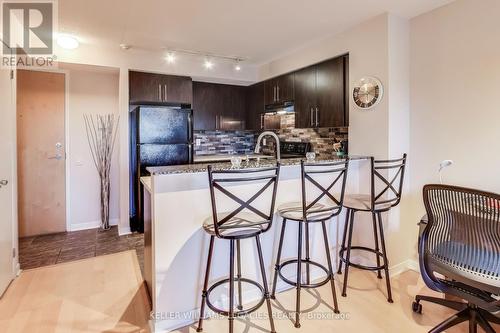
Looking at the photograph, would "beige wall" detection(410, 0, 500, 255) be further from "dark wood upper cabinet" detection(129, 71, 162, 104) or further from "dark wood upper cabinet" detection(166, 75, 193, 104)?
"dark wood upper cabinet" detection(129, 71, 162, 104)

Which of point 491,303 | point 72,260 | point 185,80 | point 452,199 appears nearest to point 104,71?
point 185,80

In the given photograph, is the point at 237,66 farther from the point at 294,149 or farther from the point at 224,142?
the point at 294,149

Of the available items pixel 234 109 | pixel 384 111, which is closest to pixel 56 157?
pixel 234 109

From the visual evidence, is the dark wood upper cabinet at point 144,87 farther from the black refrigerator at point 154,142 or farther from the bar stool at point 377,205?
the bar stool at point 377,205

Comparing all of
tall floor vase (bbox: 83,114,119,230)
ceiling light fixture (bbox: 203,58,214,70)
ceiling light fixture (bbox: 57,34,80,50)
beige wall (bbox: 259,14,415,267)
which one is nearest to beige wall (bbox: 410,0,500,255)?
beige wall (bbox: 259,14,415,267)

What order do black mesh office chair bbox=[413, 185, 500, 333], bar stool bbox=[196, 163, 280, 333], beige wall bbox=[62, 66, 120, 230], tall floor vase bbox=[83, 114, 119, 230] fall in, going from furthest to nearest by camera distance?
tall floor vase bbox=[83, 114, 119, 230]
beige wall bbox=[62, 66, 120, 230]
bar stool bbox=[196, 163, 280, 333]
black mesh office chair bbox=[413, 185, 500, 333]

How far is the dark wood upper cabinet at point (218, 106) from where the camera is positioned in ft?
15.2

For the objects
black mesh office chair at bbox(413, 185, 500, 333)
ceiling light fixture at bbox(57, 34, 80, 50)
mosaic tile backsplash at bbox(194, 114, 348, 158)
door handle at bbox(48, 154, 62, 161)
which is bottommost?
black mesh office chair at bbox(413, 185, 500, 333)

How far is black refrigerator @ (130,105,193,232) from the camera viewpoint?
12.2 ft

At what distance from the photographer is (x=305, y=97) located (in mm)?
3641

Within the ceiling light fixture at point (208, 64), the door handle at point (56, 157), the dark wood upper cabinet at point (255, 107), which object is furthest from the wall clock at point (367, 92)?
the door handle at point (56, 157)

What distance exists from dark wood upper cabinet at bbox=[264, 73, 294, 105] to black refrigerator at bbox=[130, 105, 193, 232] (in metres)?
1.23

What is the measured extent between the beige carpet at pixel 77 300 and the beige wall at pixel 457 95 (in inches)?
107

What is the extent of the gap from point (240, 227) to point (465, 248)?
4.30 ft
